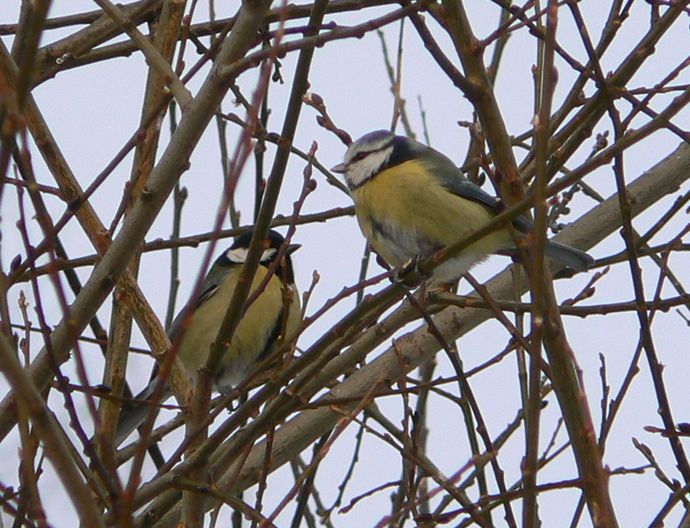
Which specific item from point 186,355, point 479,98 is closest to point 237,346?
point 186,355

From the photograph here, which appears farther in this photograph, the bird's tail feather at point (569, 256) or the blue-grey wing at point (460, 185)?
the blue-grey wing at point (460, 185)

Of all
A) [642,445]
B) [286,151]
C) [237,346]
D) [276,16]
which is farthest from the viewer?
[237,346]

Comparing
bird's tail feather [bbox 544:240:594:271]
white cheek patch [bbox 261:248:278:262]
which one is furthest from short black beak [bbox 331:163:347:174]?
white cheek patch [bbox 261:248:278:262]

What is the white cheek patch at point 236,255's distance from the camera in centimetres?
559

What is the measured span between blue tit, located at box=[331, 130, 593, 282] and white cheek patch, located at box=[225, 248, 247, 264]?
184 cm

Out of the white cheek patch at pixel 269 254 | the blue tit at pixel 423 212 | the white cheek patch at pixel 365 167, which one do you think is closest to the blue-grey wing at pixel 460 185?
the blue tit at pixel 423 212

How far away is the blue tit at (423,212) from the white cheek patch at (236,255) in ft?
6.02

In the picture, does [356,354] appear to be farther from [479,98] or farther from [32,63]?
[32,63]

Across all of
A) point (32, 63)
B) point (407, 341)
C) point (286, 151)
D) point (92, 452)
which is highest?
point (407, 341)

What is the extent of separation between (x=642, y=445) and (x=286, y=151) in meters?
1.21

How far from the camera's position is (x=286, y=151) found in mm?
2219

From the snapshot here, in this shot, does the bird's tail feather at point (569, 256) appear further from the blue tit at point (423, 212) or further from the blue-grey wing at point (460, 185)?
the blue-grey wing at point (460, 185)

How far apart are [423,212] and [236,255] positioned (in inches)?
84.9

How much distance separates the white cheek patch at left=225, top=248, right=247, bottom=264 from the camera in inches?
220
